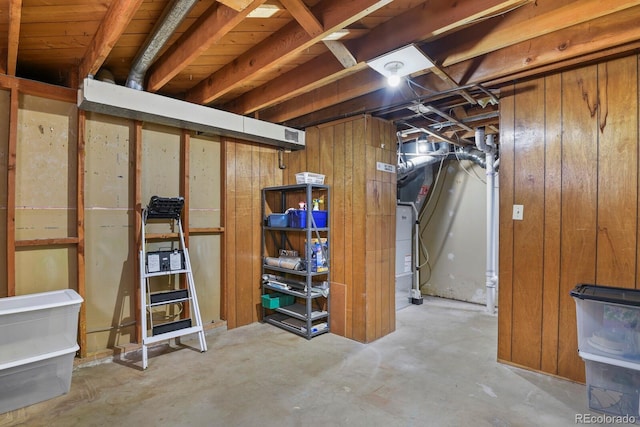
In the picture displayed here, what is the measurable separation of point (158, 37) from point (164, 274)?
189cm

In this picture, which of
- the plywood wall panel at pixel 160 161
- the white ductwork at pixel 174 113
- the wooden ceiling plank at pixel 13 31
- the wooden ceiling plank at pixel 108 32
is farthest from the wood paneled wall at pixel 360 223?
the wooden ceiling plank at pixel 13 31

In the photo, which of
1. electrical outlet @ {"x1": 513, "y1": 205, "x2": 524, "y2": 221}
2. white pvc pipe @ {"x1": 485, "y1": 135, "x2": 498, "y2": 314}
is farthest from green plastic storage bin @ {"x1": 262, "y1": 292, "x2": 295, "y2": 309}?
white pvc pipe @ {"x1": 485, "y1": 135, "x2": 498, "y2": 314}

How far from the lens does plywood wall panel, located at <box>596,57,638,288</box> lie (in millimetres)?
2150

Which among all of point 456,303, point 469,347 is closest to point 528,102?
point 469,347

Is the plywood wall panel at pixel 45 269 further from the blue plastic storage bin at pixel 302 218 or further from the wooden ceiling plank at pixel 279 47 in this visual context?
the blue plastic storage bin at pixel 302 218

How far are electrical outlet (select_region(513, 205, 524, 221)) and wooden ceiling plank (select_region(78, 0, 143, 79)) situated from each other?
9.23 feet

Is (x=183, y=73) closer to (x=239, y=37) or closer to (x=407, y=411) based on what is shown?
(x=239, y=37)

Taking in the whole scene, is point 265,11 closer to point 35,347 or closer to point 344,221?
point 344,221

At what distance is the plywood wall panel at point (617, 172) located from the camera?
215cm

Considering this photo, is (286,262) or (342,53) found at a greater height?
(342,53)

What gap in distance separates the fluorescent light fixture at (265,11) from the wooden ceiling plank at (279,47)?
0.66ft

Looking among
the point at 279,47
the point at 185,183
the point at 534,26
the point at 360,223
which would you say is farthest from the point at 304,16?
the point at 185,183

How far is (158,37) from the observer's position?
206 centimetres

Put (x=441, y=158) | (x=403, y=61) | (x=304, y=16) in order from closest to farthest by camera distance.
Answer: (x=304, y=16)
(x=403, y=61)
(x=441, y=158)
